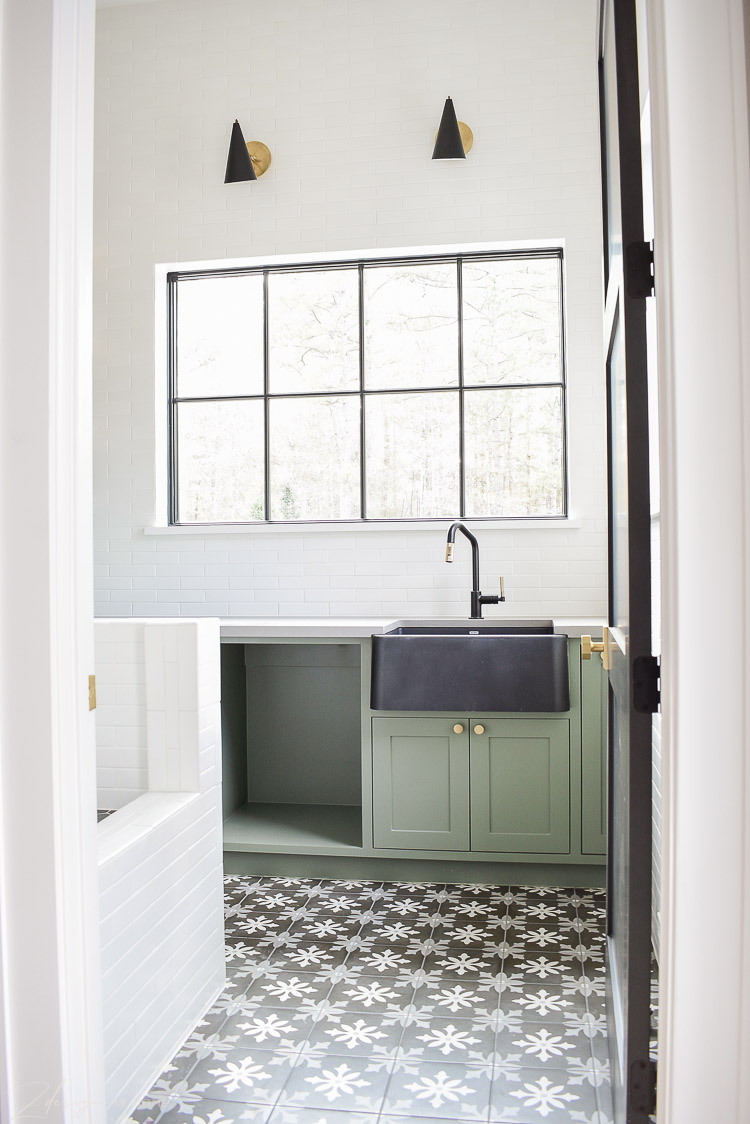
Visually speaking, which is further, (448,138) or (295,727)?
(295,727)

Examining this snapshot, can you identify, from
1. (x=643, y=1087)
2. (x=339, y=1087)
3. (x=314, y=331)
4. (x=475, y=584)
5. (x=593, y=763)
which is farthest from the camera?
(x=314, y=331)

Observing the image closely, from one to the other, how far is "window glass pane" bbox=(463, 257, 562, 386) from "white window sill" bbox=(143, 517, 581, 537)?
2.13 ft

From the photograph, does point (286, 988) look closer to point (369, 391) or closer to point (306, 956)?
point (306, 956)

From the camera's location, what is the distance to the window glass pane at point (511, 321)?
3.96 metres

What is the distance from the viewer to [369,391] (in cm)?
407

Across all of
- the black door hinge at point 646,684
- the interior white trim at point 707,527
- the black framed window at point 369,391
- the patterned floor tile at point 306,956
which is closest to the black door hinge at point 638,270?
the interior white trim at point 707,527

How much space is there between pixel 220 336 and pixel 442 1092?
3.33 m

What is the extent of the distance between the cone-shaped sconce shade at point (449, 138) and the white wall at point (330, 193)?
0.15 meters

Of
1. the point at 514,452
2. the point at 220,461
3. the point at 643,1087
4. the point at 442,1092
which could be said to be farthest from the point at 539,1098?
the point at 220,461

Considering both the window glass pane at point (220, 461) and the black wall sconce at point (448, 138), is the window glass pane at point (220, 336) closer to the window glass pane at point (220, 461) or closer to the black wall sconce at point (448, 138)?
the window glass pane at point (220, 461)

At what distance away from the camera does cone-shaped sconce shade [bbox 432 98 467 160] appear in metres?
3.75

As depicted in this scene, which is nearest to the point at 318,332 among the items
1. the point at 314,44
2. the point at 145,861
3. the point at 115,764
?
the point at 314,44

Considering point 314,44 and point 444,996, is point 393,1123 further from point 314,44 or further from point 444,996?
point 314,44

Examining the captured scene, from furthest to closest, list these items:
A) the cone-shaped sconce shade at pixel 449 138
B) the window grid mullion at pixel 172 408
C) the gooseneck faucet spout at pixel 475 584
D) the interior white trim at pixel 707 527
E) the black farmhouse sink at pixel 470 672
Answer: the window grid mullion at pixel 172 408, the cone-shaped sconce shade at pixel 449 138, the gooseneck faucet spout at pixel 475 584, the black farmhouse sink at pixel 470 672, the interior white trim at pixel 707 527
